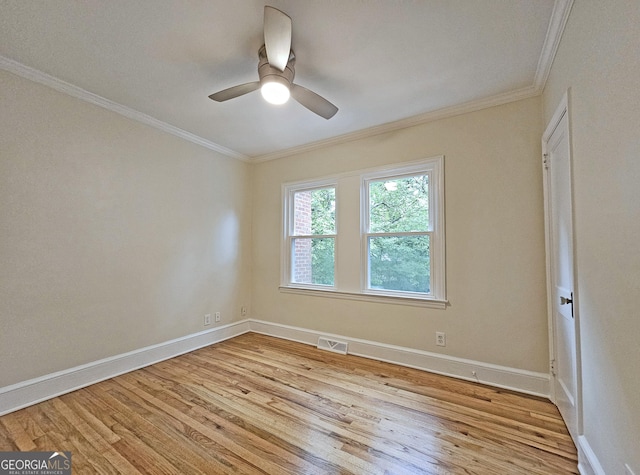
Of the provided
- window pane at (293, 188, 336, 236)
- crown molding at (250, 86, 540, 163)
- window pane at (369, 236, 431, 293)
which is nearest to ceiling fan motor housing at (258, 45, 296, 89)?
crown molding at (250, 86, 540, 163)

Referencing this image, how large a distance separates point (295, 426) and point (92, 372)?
198cm

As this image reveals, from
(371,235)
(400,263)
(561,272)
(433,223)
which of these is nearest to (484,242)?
(433,223)

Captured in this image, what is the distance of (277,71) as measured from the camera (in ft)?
6.04

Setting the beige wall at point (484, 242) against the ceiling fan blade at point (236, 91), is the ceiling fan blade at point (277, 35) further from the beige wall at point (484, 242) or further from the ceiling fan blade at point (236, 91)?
the beige wall at point (484, 242)

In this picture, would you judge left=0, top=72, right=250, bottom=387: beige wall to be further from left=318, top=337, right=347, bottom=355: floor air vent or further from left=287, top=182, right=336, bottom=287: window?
left=318, top=337, right=347, bottom=355: floor air vent

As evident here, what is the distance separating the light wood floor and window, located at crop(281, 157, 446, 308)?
0.93 m

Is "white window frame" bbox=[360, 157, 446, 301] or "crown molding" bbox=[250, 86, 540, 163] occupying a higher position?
"crown molding" bbox=[250, 86, 540, 163]

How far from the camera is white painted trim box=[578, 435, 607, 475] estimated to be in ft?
4.32

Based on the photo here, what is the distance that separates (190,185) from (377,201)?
7.58 feet

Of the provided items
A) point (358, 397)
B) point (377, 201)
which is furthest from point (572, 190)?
point (358, 397)

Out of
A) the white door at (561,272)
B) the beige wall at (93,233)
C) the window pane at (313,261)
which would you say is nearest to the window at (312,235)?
the window pane at (313,261)

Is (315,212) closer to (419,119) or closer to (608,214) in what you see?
(419,119)

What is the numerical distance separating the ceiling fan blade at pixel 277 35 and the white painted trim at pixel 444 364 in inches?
111

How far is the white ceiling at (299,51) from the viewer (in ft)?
5.35
